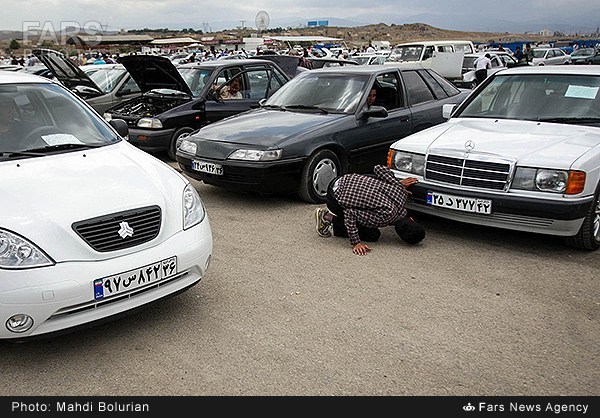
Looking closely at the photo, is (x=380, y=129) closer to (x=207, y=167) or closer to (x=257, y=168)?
(x=257, y=168)

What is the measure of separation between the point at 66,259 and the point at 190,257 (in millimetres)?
774

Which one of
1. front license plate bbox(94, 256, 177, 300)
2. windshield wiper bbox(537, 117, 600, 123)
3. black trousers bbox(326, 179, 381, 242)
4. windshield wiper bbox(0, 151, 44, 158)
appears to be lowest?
black trousers bbox(326, 179, 381, 242)

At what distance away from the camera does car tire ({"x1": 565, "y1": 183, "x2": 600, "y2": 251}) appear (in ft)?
16.0

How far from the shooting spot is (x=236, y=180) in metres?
6.38

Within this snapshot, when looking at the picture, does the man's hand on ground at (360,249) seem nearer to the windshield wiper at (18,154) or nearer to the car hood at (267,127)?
the car hood at (267,127)

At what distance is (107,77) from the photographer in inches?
463

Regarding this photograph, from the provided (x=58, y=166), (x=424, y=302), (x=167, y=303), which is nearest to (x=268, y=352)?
(x=167, y=303)

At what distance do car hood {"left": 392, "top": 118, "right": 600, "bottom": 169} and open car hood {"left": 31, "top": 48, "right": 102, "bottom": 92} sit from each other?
6.19 m

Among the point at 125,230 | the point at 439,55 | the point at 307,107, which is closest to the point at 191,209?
the point at 125,230

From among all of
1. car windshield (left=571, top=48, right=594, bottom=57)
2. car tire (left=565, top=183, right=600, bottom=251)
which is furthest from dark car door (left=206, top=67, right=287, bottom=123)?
car windshield (left=571, top=48, right=594, bottom=57)

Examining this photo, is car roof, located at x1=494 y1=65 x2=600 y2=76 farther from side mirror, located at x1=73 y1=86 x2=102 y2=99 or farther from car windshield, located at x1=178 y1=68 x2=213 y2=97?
side mirror, located at x1=73 y1=86 x2=102 y2=99

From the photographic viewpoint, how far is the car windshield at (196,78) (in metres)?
9.68

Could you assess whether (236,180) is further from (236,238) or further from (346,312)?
(346,312)

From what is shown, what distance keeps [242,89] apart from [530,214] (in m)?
5.99
